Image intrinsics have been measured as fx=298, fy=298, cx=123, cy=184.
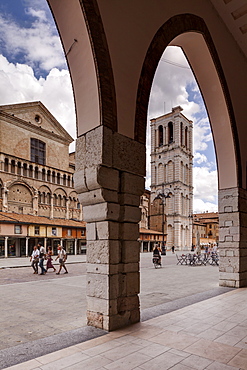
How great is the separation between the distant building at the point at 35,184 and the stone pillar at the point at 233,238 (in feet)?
61.8

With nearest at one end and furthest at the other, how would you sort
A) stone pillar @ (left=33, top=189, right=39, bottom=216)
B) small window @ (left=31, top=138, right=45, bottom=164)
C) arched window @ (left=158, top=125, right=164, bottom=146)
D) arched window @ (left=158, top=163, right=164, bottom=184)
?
stone pillar @ (left=33, top=189, right=39, bottom=216), small window @ (left=31, top=138, right=45, bottom=164), arched window @ (left=158, top=163, right=164, bottom=184), arched window @ (left=158, top=125, right=164, bottom=146)

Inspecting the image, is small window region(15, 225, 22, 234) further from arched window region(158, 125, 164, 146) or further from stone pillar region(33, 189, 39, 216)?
arched window region(158, 125, 164, 146)

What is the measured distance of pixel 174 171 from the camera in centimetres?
5678

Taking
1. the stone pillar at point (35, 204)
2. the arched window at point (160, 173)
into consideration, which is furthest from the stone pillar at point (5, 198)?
the arched window at point (160, 173)

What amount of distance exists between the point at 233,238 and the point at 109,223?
5.33 m

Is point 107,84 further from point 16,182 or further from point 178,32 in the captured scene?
point 16,182

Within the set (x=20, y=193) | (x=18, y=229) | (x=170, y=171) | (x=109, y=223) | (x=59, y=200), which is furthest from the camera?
(x=170, y=171)

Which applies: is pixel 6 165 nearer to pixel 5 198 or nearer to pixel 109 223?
pixel 5 198

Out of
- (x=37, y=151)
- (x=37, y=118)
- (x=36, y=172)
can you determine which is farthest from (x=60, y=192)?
(x=37, y=118)

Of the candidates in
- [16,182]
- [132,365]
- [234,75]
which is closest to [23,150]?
[16,182]

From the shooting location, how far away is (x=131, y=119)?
504 cm

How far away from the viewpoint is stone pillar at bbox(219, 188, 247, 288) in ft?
27.5

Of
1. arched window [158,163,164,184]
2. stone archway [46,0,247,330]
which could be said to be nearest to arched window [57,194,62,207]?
stone archway [46,0,247,330]

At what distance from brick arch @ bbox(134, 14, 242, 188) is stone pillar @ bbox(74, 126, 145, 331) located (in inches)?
31.6
